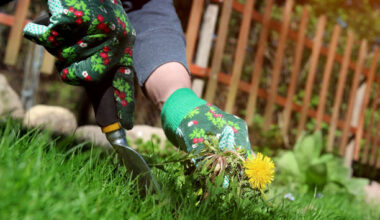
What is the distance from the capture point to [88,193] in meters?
0.87

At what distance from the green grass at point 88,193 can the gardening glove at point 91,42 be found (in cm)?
16

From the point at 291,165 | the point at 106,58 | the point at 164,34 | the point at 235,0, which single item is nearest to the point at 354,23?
the point at 235,0

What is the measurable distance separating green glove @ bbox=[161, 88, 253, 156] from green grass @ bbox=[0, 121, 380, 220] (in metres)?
0.14

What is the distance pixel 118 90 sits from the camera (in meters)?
1.14

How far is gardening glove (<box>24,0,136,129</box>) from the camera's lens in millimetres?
1030

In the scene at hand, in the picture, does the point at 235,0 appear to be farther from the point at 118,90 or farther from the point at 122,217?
the point at 122,217

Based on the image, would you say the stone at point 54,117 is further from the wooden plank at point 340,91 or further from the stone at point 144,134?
the wooden plank at point 340,91

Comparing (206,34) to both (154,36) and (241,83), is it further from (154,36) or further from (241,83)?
(154,36)

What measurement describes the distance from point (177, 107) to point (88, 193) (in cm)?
63

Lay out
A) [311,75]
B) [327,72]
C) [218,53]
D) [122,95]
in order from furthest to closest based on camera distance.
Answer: [327,72] → [311,75] → [218,53] → [122,95]

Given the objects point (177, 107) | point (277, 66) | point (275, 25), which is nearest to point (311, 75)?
point (277, 66)

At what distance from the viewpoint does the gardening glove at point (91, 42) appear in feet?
3.38

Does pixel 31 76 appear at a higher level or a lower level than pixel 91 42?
lower

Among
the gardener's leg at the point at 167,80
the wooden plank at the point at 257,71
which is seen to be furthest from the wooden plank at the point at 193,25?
the gardener's leg at the point at 167,80
